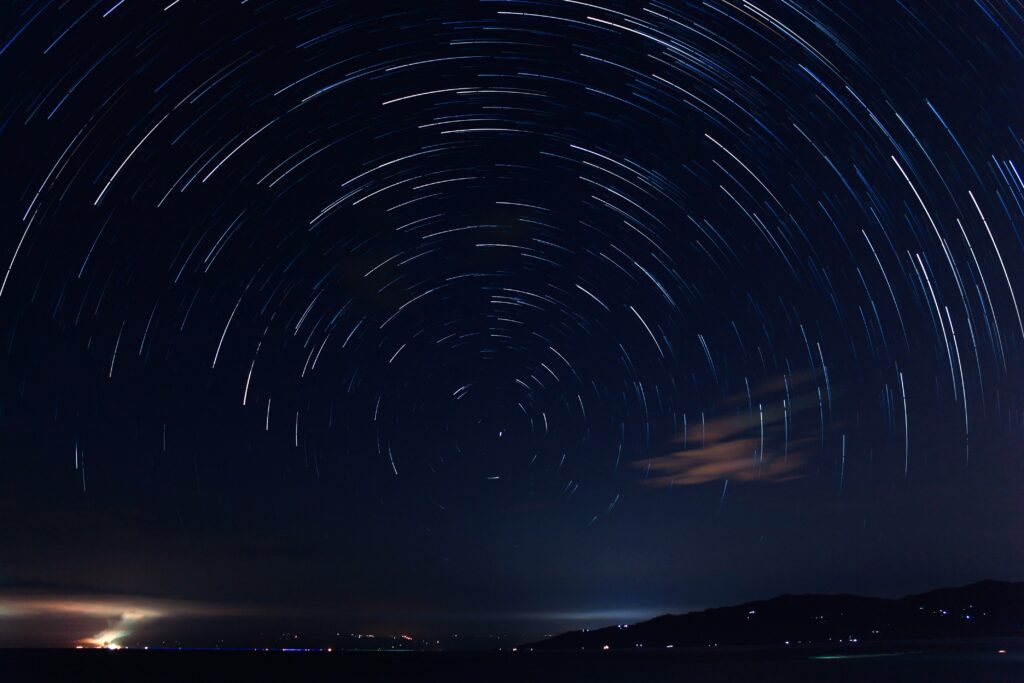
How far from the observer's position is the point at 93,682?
71688mm

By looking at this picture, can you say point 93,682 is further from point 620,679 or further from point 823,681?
point 823,681

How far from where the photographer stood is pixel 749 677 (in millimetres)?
59219

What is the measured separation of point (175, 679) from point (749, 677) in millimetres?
47611

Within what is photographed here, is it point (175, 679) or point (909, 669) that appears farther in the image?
point (175, 679)

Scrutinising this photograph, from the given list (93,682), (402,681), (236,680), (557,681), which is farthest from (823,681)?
(93,682)

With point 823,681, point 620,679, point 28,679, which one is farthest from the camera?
point 28,679

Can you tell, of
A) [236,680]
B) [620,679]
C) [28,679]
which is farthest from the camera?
[28,679]

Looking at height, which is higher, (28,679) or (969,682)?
(28,679)

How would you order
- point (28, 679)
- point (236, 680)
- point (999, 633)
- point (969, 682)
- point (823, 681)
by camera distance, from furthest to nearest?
1. point (999, 633)
2. point (28, 679)
3. point (236, 680)
4. point (823, 681)
5. point (969, 682)

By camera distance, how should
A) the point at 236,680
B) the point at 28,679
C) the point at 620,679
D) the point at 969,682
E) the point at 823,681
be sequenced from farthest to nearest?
the point at 28,679
the point at 236,680
the point at 620,679
the point at 823,681
the point at 969,682

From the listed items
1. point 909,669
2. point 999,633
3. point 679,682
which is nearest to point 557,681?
point 679,682

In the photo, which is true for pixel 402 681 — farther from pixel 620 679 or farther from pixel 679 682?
pixel 679 682

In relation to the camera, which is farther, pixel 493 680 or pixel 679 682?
pixel 493 680

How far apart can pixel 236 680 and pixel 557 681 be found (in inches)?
1036
